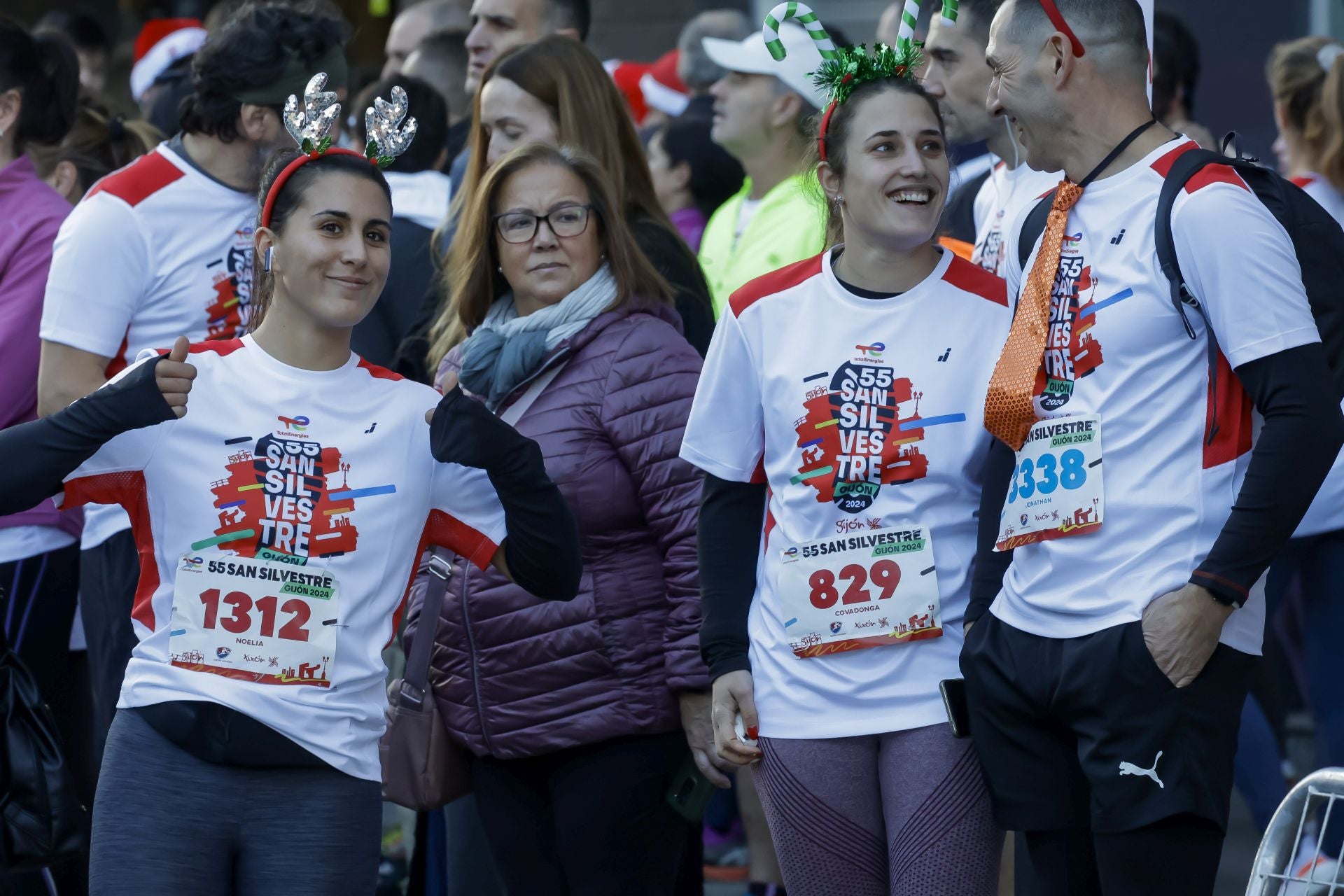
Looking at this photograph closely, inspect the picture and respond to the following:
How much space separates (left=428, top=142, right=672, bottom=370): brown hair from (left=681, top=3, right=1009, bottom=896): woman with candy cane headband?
25.7 inches

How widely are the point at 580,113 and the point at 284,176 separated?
50.9 inches

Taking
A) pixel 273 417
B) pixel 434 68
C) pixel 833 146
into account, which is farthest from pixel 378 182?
pixel 434 68

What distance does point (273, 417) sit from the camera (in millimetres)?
3287

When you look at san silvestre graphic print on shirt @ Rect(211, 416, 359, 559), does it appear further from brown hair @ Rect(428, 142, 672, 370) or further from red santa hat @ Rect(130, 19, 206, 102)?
red santa hat @ Rect(130, 19, 206, 102)

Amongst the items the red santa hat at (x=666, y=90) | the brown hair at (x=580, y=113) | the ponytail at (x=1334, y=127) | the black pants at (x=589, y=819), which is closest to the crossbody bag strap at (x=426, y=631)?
the black pants at (x=589, y=819)

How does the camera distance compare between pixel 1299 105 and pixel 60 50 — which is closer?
pixel 60 50

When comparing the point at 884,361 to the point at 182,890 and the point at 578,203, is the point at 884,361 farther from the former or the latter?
the point at 182,890

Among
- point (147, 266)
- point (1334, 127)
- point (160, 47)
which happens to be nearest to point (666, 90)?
point (160, 47)

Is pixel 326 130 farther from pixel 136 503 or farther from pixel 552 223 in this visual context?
pixel 136 503

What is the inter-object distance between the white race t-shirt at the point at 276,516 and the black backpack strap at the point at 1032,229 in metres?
1.15

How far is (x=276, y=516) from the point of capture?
3.22m

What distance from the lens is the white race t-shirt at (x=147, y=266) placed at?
415 centimetres

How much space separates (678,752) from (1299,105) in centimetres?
296

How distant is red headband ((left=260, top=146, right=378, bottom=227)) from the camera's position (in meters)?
3.51
